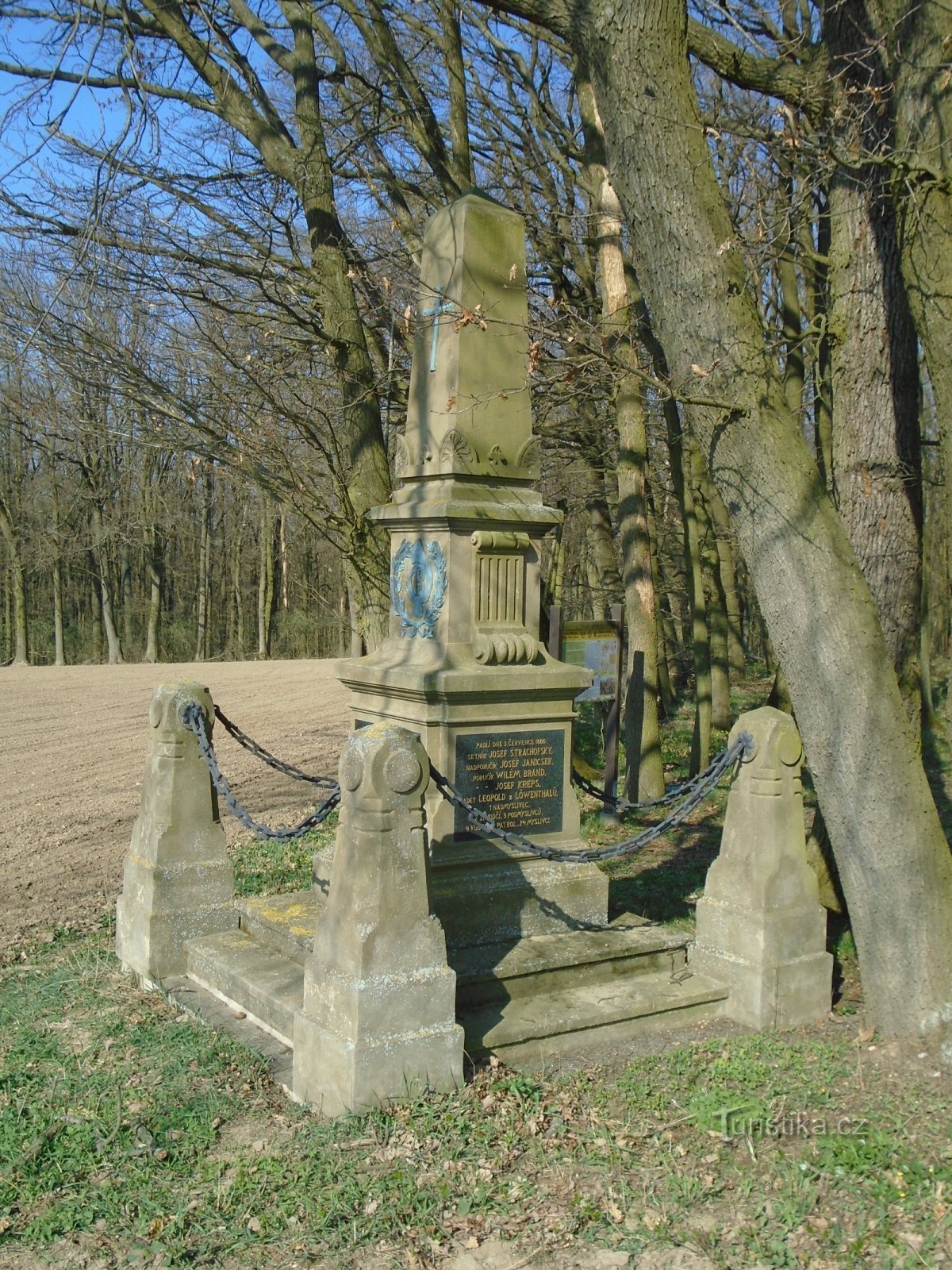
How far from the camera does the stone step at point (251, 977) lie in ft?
18.5

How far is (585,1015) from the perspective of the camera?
563 centimetres

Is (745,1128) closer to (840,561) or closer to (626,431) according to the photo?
(840,561)

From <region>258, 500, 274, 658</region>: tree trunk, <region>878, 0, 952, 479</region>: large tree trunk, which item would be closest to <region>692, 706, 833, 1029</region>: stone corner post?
<region>878, 0, 952, 479</region>: large tree trunk

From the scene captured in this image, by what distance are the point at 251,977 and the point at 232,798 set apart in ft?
3.31

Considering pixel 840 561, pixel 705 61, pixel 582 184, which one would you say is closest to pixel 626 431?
pixel 582 184

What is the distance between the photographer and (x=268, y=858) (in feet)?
32.2

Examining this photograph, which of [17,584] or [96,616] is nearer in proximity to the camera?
[17,584]

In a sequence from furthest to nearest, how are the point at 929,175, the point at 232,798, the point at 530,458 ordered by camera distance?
the point at 530,458 → the point at 232,798 → the point at 929,175

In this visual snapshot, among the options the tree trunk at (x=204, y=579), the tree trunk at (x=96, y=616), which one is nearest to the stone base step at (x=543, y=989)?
the tree trunk at (x=96, y=616)

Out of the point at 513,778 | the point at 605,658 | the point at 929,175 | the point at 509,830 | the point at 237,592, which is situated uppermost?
the point at 929,175

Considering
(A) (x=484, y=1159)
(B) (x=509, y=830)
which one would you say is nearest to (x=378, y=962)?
(A) (x=484, y=1159)

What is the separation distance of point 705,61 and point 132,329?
830 centimetres

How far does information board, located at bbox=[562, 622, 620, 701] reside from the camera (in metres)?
11.0

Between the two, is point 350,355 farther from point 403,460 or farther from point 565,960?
point 565,960
